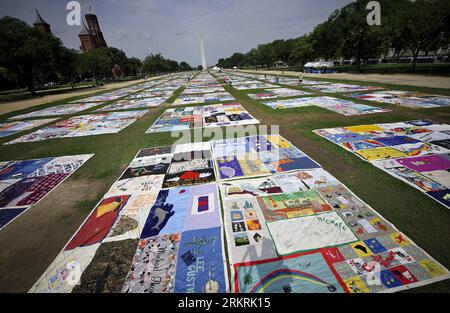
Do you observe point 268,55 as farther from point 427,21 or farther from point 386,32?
point 427,21

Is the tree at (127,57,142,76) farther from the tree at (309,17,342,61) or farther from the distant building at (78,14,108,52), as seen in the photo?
the tree at (309,17,342,61)

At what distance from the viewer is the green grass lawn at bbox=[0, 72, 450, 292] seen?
471 centimetres

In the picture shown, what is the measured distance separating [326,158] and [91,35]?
155 metres

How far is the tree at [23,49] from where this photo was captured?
3282 centimetres

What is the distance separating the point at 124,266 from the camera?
168 inches

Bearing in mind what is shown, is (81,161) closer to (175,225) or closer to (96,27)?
(175,225)

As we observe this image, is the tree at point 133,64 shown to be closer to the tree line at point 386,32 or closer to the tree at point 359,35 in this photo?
the tree line at point 386,32

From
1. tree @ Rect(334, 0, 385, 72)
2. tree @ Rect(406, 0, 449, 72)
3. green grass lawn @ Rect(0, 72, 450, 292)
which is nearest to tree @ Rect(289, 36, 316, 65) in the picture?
tree @ Rect(334, 0, 385, 72)

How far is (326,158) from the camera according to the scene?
8.14 meters

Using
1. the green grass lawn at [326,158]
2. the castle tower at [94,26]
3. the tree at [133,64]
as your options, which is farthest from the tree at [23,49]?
the castle tower at [94,26]

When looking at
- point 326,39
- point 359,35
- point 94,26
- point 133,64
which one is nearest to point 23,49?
point 359,35

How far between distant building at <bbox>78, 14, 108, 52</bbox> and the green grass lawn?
136925 millimetres

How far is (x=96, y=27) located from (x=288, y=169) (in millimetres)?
167949
